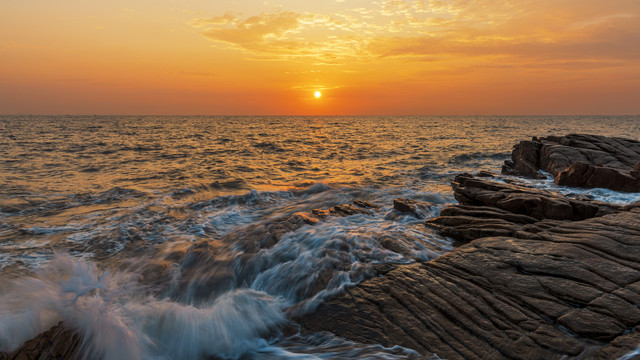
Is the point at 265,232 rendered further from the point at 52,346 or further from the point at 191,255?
the point at 52,346

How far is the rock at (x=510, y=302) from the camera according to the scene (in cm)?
438

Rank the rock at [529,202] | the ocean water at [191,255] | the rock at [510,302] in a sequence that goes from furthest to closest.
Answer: the rock at [529,202] → the ocean water at [191,255] → the rock at [510,302]

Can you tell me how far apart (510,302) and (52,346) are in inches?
257

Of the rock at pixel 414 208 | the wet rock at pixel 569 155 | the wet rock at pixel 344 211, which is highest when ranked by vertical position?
the wet rock at pixel 569 155

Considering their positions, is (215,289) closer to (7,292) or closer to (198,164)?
(7,292)

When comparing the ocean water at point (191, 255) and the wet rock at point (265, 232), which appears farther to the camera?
the wet rock at point (265, 232)

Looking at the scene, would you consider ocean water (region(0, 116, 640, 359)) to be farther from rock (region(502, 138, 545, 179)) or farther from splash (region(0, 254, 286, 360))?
rock (region(502, 138, 545, 179))

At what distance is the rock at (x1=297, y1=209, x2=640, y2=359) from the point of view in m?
4.38

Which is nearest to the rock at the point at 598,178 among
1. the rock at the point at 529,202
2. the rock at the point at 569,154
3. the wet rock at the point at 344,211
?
the rock at the point at 569,154

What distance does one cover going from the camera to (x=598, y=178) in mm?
14852

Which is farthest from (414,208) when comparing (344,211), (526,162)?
(526,162)

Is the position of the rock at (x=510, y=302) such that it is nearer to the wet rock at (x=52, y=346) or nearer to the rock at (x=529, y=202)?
the rock at (x=529, y=202)

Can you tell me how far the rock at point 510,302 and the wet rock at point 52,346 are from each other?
10.6 feet

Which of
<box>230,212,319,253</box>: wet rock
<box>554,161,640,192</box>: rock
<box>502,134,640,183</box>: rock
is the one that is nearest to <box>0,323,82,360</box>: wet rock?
<box>230,212,319,253</box>: wet rock
